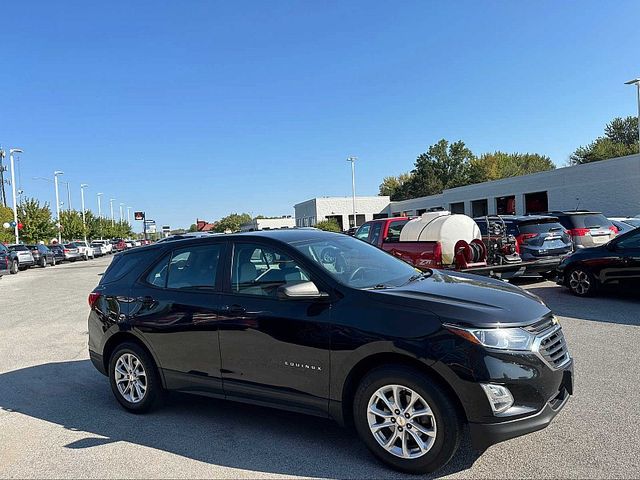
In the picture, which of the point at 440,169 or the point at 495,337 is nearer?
the point at 495,337

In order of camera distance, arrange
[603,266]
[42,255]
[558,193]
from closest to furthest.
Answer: [603,266] → [42,255] → [558,193]

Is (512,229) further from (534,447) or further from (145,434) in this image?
(145,434)

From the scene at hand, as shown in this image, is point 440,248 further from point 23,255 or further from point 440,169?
point 440,169

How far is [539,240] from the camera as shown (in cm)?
1187

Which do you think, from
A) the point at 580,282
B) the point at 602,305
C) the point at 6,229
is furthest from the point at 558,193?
the point at 6,229

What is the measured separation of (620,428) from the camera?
4047mm

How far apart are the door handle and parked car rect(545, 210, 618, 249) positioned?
11.4m

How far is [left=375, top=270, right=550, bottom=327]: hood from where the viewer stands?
3.45 meters

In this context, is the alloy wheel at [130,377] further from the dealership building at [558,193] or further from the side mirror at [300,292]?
the dealership building at [558,193]

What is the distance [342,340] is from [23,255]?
1263 inches

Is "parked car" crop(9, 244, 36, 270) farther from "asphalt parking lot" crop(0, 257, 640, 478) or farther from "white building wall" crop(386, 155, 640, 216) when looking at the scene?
"white building wall" crop(386, 155, 640, 216)

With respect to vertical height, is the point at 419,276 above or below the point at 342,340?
above

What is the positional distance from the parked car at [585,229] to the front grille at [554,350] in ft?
34.8

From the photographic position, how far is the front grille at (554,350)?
3516mm
